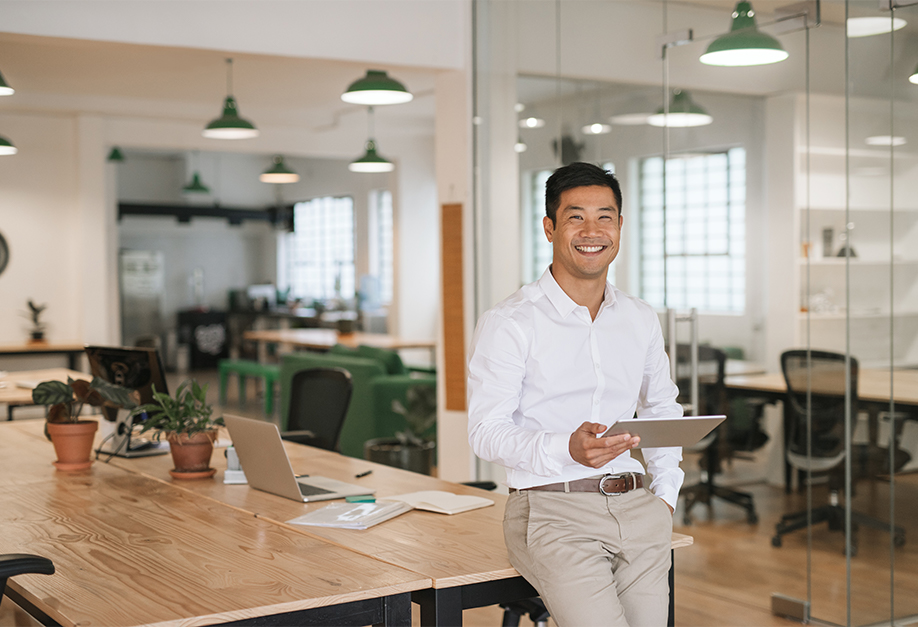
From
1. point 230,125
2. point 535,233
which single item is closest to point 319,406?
point 535,233

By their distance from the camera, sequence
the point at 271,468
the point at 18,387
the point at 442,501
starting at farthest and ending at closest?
the point at 18,387, the point at 271,468, the point at 442,501

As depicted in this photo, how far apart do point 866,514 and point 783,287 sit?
3.28 ft

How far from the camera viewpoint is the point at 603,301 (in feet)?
7.71

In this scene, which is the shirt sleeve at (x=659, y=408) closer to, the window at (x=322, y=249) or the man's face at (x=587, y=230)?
the man's face at (x=587, y=230)

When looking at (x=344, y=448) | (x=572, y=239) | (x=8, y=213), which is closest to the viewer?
(x=572, y=239)

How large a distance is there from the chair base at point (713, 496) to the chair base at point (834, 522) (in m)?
0.18

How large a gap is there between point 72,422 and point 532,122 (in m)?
2.75

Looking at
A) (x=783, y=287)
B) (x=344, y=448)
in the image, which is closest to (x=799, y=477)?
(x=783, y=287)

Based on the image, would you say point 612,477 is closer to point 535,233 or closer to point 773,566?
point 773,566

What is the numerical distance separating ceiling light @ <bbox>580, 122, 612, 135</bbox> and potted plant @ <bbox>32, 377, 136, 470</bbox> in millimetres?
2486

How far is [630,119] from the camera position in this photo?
4566mm

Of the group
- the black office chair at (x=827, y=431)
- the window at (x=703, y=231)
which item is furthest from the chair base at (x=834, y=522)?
the window at (x=703, y=231)

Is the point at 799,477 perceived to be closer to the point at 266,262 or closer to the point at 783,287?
the point at 783,287

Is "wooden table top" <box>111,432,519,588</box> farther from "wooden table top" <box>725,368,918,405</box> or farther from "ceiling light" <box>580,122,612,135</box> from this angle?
"ceiling light" <box>580,122,612,135</box>
